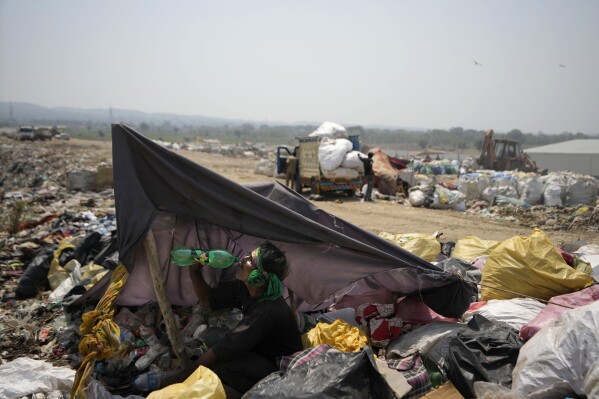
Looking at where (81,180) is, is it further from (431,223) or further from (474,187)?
(474,187)

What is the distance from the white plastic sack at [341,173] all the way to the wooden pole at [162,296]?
9602 mm

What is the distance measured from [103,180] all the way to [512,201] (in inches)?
436

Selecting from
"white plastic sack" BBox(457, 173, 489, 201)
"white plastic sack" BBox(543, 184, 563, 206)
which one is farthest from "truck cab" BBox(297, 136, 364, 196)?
"white plastic sack" BBox(543, 184, 563, 206)

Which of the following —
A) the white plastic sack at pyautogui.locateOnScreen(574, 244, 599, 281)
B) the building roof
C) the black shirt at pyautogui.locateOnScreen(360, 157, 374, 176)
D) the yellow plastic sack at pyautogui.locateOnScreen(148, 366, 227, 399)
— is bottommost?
the yellow plastic sack at pyautogui.locateOnScreen(148, 366, 227, 399)

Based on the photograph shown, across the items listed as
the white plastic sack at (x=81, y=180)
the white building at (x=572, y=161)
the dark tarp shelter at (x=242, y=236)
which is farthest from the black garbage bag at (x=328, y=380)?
the white building at (x=572, y=161)

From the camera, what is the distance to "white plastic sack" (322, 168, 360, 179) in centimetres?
1235

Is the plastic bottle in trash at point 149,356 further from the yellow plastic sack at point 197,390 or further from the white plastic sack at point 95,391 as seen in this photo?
the yellow plastic sack at point 197,390

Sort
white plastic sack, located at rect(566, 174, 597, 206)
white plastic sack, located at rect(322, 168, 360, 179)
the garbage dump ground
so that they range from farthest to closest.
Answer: white plastic sack, located at rect(322, 168, 360, 179)
white plastic sack, located at rect(566, 174, 597, 206)
the garbage dump ground

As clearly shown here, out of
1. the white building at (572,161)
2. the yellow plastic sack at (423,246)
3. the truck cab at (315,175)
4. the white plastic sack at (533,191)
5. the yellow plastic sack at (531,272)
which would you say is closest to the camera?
the yellow plastic sack at (531,272)

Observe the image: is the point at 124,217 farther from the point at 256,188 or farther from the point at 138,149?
the point at 256,188

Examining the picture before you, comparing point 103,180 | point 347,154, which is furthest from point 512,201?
point 103,180

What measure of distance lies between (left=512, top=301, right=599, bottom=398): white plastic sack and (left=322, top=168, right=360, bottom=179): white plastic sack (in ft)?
32.8

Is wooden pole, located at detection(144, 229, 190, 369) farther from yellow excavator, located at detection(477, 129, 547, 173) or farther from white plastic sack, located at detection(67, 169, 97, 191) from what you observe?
yellow excavator, located at detection(477, 129, 547, 173)

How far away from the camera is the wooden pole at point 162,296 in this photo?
2895mm
